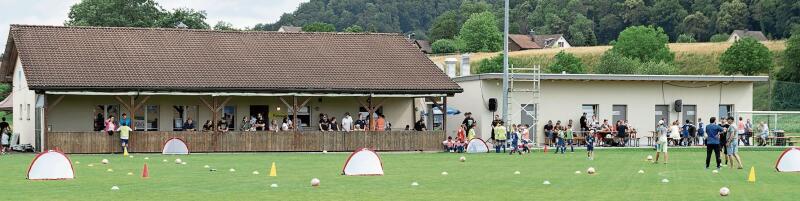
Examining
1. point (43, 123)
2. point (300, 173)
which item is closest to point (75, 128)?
point (43, 123)

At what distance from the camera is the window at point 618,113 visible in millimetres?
54438

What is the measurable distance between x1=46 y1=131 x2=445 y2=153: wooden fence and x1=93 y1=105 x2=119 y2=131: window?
2116mm

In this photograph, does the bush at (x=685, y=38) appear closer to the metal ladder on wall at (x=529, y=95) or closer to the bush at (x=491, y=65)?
the bush at (x=491, y=65)

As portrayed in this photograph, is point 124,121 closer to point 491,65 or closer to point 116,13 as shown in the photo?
point 116,13

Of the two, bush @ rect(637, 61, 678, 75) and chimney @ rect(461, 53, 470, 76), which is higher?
bush @ rect(637, 61, 678, 75)

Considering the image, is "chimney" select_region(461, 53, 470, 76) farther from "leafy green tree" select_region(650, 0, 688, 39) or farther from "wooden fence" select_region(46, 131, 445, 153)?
"leafy green tree" select_region(650, 0, 688, 39)

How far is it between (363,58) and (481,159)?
13.7 m

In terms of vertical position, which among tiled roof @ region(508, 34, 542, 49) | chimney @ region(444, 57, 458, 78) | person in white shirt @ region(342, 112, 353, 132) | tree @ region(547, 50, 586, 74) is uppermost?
tiled roof @ region(508, 34, 542, 49)

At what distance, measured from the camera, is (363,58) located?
51156 millimetres

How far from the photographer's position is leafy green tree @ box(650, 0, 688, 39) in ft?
517

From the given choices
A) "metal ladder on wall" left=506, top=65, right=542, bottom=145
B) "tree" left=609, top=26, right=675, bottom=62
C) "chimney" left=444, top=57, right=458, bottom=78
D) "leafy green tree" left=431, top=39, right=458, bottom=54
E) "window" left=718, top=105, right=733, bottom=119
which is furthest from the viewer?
"leafy green tree" left=431, top=39, right=458, bottom=54

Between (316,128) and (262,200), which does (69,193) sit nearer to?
(262,200)

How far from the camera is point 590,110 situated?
2130 inches

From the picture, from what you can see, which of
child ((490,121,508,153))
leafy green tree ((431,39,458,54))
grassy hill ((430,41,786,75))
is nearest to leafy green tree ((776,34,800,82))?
grassy hill ((430,41,786,75))
